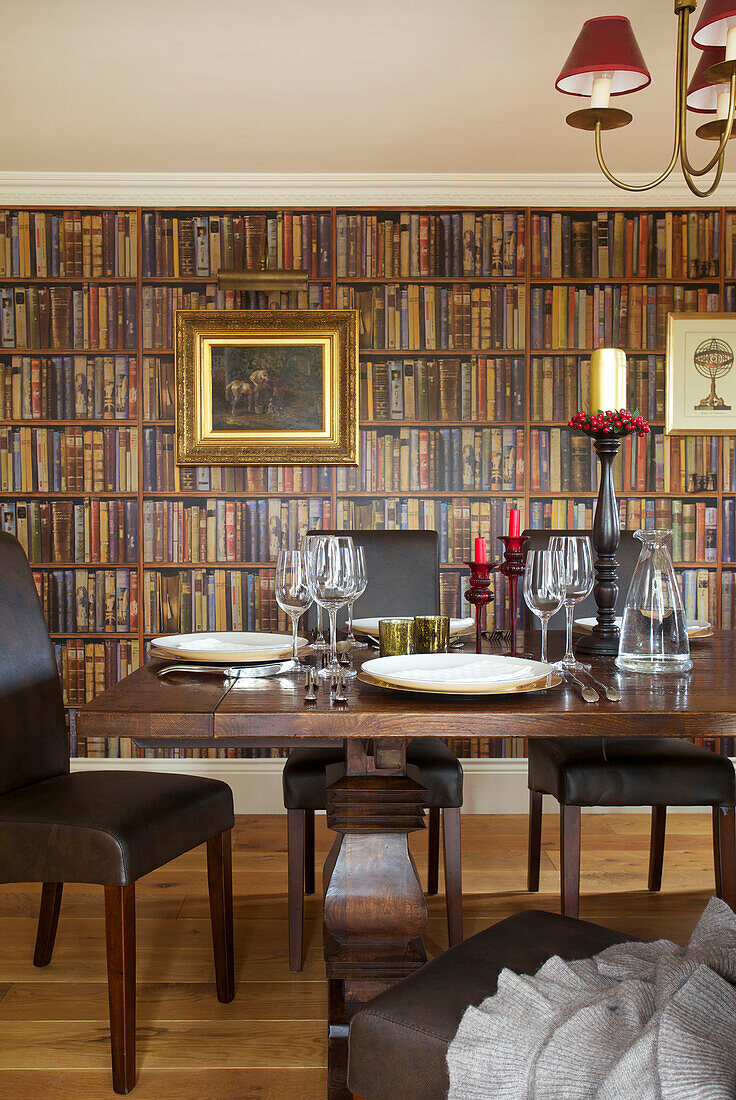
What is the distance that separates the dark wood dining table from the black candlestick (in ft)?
0.86

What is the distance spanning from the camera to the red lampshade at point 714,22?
5.44 ft

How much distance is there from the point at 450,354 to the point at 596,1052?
2.99 m

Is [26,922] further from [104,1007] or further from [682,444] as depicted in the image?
[682,444]

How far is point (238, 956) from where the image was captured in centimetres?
230

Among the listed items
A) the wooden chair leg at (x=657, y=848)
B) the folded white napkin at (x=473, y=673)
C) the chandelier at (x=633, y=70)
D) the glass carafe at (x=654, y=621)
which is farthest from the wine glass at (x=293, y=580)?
the wooden chair leg at (x=657, y=848)

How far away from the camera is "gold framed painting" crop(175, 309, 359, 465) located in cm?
354

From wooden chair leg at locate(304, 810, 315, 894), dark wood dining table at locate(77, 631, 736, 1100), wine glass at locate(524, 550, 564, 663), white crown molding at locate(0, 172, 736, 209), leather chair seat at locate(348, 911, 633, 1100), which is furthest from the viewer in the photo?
white crown molding at locate(0, 172, 736, 209)

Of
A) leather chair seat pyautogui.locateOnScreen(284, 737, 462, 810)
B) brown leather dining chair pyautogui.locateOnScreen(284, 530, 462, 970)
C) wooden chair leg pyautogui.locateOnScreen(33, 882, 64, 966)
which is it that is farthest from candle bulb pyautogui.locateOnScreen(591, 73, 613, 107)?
wooden chair leg pyautogui.locateOnScreen(33, 882, 64, 966)

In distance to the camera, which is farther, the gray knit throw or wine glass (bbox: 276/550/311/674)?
wine glass (bbox: 276/550/311/674)

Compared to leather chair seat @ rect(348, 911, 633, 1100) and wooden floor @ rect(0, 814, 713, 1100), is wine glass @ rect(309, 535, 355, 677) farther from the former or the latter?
wooden floor @ rect(0, 814, 713, 1100)

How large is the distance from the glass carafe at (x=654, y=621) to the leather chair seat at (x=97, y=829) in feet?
3.14

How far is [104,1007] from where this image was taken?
203 cm

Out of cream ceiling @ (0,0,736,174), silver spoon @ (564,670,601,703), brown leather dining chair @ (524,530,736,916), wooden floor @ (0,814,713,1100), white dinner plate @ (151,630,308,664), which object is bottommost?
wooden floor @ (0,814,713,1100)

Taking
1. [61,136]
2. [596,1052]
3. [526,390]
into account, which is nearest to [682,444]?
[526,390]
